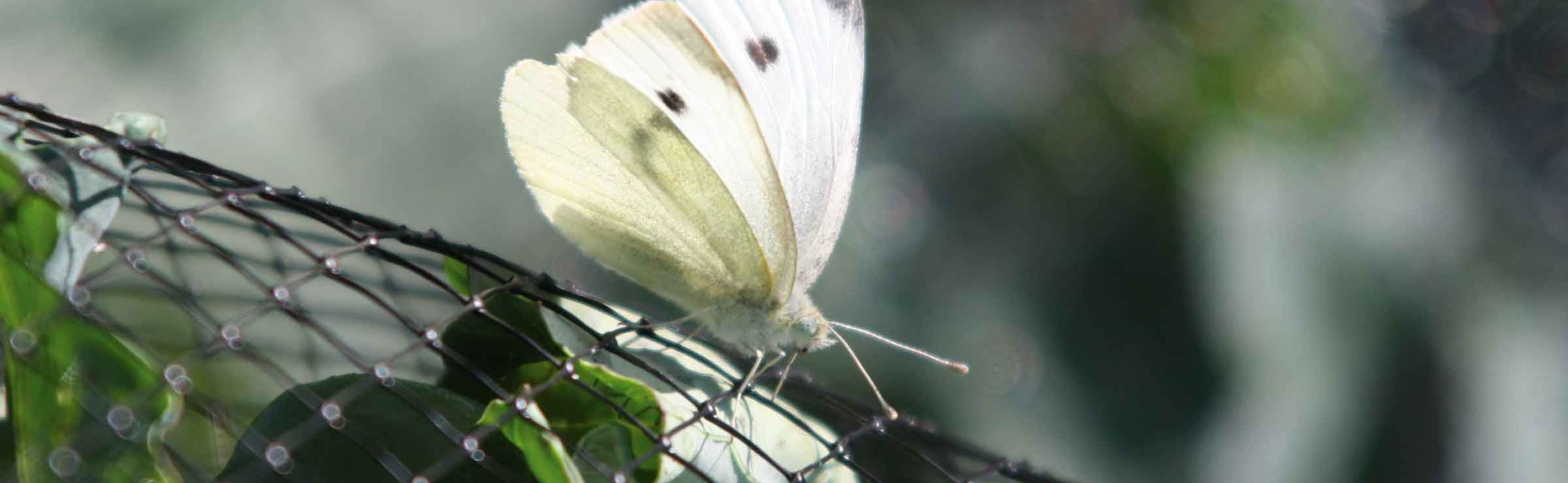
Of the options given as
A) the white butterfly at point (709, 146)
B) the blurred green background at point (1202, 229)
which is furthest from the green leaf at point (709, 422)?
the blurred green background at point (1202, 229)

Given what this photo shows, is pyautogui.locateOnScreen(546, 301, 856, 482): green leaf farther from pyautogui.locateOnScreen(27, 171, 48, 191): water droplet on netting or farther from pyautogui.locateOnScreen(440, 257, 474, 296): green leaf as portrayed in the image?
pyautogui.locateOnScreen(27, 171, 48, 191): water droplet on netting

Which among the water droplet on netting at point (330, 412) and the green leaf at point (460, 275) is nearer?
the water droplet on netting at point (330, 412)

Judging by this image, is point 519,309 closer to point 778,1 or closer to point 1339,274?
point 778,1

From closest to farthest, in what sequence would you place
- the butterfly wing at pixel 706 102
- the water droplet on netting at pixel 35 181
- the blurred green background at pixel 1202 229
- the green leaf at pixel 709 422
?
the water droplet on netting at pixel 35 181
the green leaf at pixel 709 422
the butterfly wing at pixel 706 102
the blurred green background at pixel 1202 229

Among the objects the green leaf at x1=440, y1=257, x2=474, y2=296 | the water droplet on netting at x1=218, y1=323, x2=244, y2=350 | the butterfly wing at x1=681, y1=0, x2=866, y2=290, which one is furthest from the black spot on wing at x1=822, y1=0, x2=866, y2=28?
the water droplet on netting at x1=218, y1=323, x2=244, y2=350

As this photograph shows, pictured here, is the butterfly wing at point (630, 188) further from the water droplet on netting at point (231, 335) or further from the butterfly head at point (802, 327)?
the water droplet on netting at point (231, 335)

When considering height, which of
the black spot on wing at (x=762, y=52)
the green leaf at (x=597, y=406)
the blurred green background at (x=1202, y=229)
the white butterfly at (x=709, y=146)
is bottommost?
the green leaf at (x=597, y=406)
